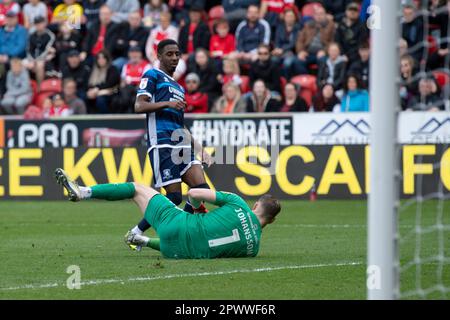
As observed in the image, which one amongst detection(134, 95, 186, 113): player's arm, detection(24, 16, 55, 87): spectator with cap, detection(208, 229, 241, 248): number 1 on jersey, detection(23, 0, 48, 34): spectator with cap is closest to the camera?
detection(208, 229, 241, 248): number 1 on jersey

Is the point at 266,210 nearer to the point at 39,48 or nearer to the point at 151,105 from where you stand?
the point at 151,105

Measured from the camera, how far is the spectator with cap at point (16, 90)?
2267 cm

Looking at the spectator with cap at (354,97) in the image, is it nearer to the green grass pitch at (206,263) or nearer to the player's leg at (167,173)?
the green grass pitch at (206,263)

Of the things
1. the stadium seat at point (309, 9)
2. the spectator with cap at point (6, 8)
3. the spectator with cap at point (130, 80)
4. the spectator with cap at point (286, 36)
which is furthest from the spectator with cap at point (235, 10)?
the spectator with cap at point (6, 8)

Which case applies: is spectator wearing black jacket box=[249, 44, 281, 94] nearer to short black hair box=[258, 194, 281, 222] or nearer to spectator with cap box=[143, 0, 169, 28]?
spectator with cap box=[143, 0, 169, 28]

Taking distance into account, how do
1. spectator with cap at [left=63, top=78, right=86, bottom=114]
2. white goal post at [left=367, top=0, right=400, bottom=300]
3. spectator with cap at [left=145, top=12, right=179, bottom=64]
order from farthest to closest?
spectator with cap at [left=145, top=12, right=179, bottom=64]
spectator with cap at [left=63, top=78, right=86, bottom=114]
white goal post at [left=367, top=0, right=400, bottom=300]

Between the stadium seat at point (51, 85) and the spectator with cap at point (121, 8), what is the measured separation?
208 cm

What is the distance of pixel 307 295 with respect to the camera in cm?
780

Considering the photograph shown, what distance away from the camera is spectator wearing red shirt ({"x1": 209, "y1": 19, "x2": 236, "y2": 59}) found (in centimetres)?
2245

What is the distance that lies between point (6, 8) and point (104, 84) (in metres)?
3.80

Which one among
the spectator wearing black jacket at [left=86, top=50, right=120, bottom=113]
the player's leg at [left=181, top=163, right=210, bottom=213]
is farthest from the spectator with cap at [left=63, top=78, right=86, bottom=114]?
the player's leg at [left=181, top=163, right=210, bottom=213]

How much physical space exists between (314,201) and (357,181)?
830 mm

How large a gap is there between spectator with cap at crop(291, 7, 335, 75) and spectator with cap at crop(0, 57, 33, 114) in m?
5.80

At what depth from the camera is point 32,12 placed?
2447cm
